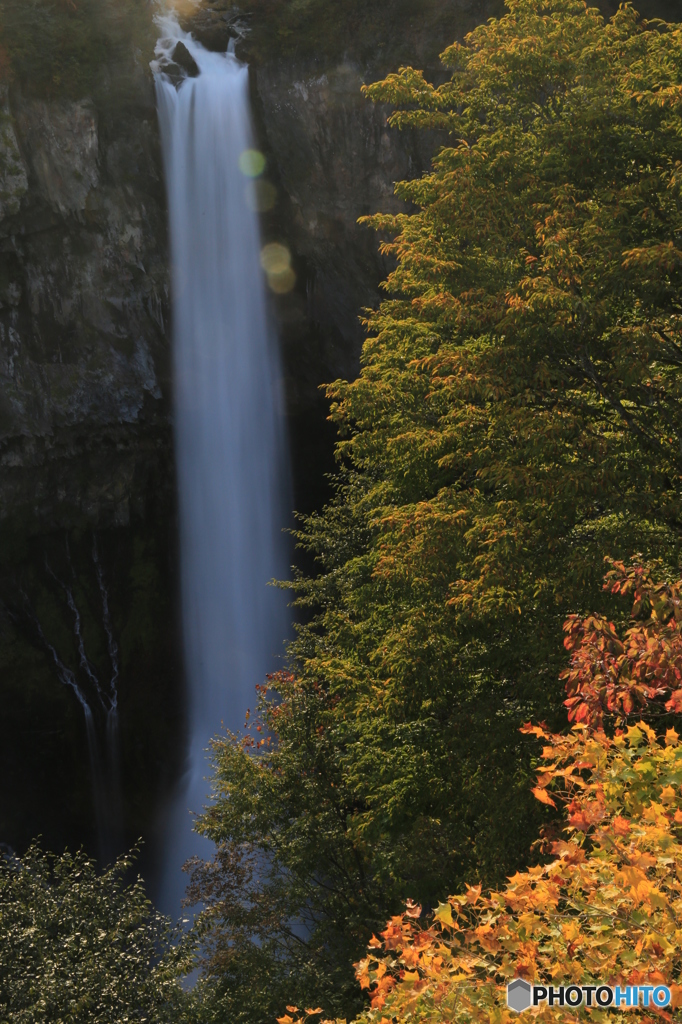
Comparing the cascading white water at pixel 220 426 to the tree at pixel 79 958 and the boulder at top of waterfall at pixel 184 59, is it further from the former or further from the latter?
the tree at pixel 79 958

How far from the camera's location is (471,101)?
9.50 m

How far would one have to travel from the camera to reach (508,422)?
8750 mm

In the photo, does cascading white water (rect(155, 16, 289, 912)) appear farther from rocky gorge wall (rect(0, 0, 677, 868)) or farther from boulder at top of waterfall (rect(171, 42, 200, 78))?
rocky gorge wall (rect(0, 0, 677, 868))

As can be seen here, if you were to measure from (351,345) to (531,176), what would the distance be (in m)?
21.0

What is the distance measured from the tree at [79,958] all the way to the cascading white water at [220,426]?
1624 centimetres

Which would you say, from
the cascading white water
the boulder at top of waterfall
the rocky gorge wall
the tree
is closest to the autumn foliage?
the tree

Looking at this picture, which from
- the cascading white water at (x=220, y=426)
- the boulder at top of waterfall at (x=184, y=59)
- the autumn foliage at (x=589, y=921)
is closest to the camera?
the autumn foliage at (x=589, y=921)

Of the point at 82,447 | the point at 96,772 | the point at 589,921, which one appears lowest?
the point at 589,921

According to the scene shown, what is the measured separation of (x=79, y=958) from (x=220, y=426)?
829 inches

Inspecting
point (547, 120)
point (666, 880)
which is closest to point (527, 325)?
point (547, 120)

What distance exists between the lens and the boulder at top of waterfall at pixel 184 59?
1071 inches

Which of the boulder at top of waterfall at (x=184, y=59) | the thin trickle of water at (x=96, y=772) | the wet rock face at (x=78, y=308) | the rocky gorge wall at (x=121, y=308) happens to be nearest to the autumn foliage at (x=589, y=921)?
the rocky gorge wall at (x=121, y=308)

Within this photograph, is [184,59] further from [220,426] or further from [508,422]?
[508,422]

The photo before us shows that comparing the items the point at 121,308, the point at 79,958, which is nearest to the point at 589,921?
the point at 79,958
